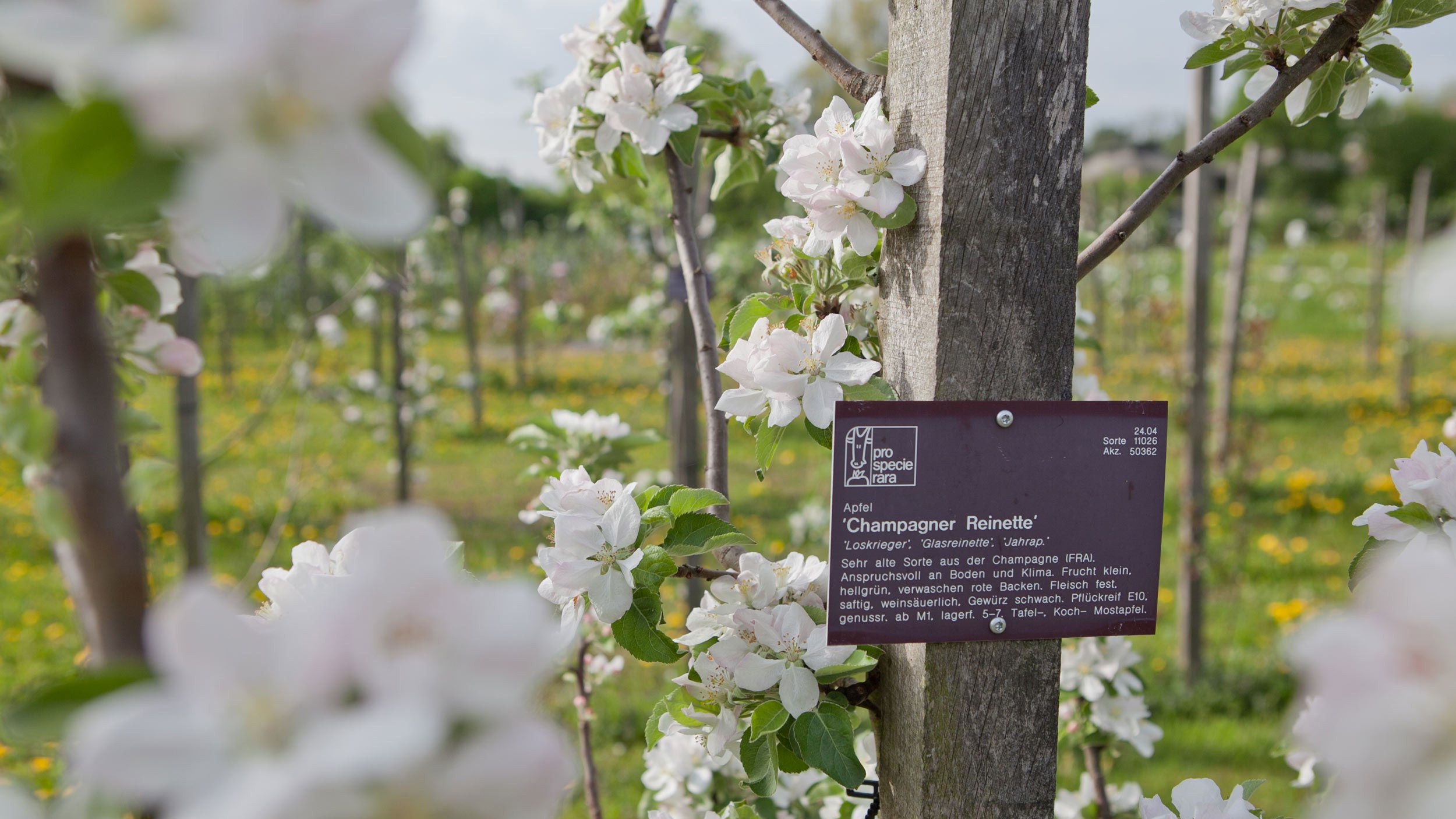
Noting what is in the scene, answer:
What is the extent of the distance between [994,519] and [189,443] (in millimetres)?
1796

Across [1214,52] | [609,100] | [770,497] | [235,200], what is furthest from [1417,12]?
[770,497]

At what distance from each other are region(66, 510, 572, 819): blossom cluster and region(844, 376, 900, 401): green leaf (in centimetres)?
77

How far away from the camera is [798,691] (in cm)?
112

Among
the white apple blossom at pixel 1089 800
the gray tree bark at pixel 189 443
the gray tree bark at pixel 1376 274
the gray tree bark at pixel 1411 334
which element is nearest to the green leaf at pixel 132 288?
the gray tree bark at pixel 189 443

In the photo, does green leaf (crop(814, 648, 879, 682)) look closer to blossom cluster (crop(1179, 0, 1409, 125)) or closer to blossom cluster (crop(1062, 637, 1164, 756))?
blossom cluster (crop(1062, 637, 1164, 756))

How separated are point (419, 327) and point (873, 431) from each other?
17.1ft

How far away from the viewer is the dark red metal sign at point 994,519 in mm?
1111

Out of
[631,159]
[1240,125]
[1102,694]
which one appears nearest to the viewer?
[1240,125]

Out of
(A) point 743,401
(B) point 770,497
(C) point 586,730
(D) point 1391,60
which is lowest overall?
(C) point 586,730

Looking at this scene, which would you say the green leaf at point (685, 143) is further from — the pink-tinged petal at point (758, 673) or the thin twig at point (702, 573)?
the pink-tinged petal at point (758, 673)

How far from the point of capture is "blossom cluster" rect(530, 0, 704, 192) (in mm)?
1369

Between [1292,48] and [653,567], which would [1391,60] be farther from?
[653,567]

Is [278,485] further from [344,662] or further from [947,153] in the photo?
[344,662]

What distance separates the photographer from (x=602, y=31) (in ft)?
4.84
